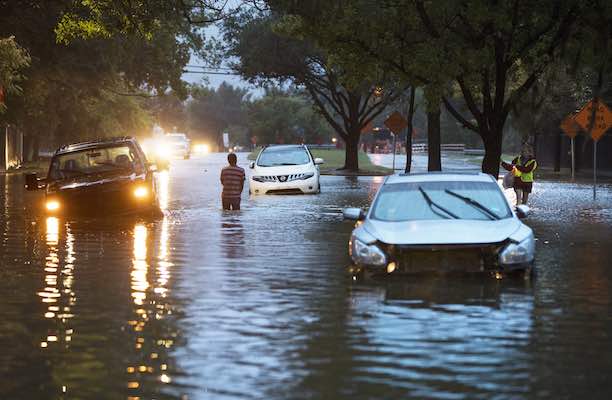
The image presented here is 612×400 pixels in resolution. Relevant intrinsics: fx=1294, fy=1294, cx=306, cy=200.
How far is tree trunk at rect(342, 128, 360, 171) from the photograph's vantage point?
64.8m

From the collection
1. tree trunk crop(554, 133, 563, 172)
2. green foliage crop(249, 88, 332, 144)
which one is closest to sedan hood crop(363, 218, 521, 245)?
tree trunk crop(554, 133, 563, 172)

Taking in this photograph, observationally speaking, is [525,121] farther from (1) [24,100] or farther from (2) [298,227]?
(2) [298,227]

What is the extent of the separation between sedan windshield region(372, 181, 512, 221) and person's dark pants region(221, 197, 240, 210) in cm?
1259

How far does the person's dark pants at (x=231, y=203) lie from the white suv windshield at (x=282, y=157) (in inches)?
294

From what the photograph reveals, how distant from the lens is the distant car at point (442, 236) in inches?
526

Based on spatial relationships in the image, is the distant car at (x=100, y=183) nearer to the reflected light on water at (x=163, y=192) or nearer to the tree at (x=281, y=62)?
the reflected light on water at (x=163, y=192)

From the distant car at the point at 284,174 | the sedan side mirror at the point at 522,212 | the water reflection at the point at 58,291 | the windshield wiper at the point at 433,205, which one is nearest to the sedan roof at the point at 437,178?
the windshield wiper at the point at 433,205

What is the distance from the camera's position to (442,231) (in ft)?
44.3

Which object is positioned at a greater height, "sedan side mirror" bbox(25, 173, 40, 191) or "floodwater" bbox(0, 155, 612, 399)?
"sedan side mirror" bbox(25, 173, 40, 191)

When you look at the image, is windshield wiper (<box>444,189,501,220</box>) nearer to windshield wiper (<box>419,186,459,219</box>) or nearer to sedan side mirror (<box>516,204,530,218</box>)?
windshield wiper (<box>419,186,459,219</box>)

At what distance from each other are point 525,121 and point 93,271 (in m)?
49.1

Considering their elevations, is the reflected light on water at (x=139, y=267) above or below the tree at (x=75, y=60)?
below

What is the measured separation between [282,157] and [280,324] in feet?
83.9

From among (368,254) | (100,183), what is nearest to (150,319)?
(368,254)
